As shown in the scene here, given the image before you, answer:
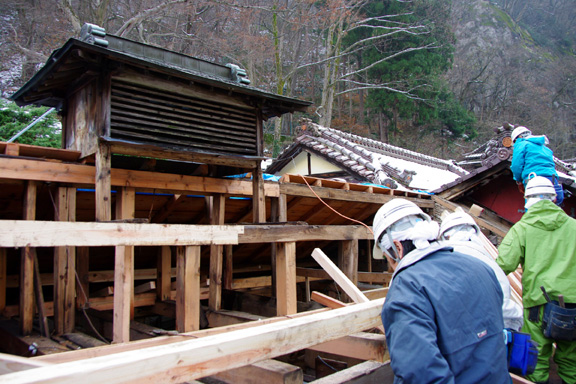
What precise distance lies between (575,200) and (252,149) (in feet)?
28.9

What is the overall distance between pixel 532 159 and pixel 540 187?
2.47 feet

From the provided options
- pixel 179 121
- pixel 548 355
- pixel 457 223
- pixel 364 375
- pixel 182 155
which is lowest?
pixel 548 355

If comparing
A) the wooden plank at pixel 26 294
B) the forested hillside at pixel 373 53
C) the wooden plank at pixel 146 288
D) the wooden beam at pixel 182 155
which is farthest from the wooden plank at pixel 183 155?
the forested hillside at pixel 373 53

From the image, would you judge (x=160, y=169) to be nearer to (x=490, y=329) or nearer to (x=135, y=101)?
(x=135, y=101)

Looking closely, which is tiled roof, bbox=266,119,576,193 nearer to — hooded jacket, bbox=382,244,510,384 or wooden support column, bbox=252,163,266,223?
wooden support column, bbox=252,163,266,223

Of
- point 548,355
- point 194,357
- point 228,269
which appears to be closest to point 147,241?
point 194,357

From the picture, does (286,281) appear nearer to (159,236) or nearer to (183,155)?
(159,236)

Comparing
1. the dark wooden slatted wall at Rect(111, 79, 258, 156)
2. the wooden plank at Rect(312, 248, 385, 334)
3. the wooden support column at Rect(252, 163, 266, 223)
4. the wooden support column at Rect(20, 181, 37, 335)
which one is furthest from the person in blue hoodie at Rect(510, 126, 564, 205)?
the wooden support column at Rect(20, 181, 37, 335)

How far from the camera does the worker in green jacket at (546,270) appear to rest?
13.0 ft

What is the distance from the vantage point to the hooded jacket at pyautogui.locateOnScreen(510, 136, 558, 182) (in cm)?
495

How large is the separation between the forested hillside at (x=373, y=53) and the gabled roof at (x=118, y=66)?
8.04 m

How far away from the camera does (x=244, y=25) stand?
708 inches

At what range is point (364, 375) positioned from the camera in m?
3.23

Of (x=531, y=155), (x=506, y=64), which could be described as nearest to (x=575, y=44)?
(x=506, y=64)
